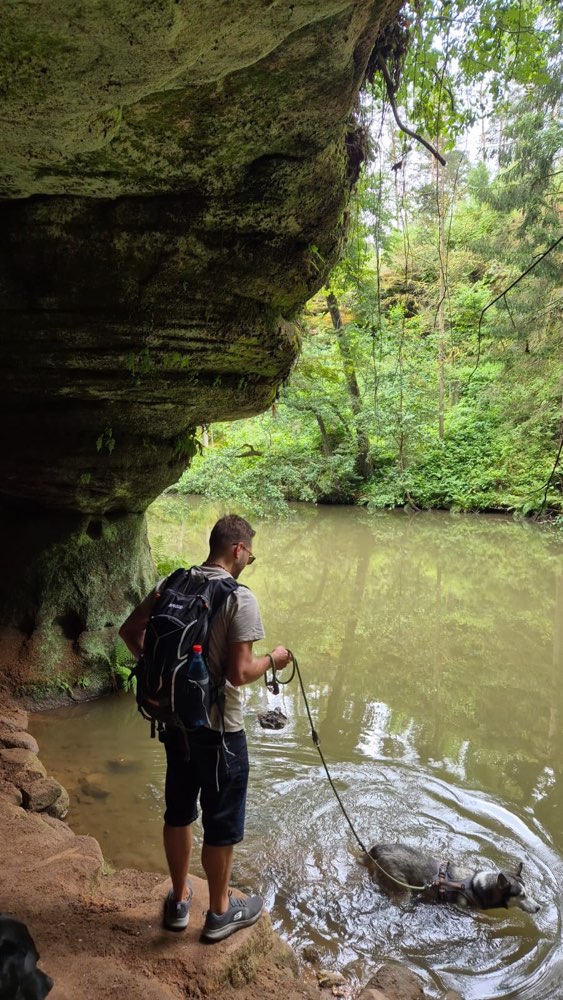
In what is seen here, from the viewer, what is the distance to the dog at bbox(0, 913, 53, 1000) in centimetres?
194

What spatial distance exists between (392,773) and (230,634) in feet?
10.4

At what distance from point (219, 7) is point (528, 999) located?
4037 mm

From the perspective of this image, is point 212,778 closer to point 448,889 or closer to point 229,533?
point 229,533

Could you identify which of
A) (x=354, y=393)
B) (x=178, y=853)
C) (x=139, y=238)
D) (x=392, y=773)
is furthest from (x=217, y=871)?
(x=354, y=393)

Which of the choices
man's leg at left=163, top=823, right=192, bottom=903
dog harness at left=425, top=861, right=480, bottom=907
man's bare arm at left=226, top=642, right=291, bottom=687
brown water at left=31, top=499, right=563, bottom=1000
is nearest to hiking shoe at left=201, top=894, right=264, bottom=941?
man's leg at left=163, top=823, right=192, bottom=903

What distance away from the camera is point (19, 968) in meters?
2.02

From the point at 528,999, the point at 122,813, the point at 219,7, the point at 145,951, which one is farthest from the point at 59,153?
the point at 528,999

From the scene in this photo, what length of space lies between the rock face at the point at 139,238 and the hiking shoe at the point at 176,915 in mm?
2988

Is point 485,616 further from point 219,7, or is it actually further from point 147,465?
point 219,7

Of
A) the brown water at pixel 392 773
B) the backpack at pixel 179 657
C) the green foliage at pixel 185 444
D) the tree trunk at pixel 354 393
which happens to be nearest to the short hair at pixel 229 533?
the backpack at pixel 179 657

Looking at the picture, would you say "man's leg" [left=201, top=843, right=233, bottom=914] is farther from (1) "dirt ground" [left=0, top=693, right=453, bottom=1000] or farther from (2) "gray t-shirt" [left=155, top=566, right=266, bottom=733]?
(2) "gray t-shirt" [left=155, top=566, right=266, bottom=733]

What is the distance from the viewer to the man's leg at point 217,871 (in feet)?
8.08

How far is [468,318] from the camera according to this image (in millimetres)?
21562

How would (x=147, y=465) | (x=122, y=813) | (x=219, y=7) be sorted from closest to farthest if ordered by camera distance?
(x=219, y=7) < (x=122, y=813) < (x=147, y=465)
